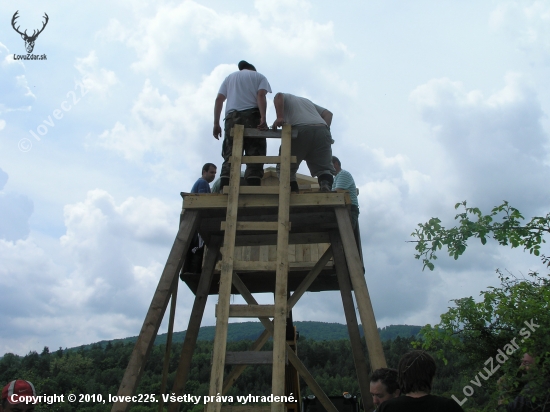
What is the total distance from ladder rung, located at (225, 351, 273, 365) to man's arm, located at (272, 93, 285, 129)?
2429 millimetres

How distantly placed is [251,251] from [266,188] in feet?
12.4

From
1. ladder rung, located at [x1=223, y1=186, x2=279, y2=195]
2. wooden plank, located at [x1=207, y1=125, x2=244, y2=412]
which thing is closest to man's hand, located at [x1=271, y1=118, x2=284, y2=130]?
wooden plank, located at [x1=207, y1=125, x2=244, y2=412]

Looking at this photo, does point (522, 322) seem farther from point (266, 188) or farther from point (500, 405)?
point (266, 188)

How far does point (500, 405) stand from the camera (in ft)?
13.1

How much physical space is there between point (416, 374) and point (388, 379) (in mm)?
617

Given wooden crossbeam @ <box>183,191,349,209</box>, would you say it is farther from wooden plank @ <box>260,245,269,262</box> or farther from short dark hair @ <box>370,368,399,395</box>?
wooden plank @ <box>260,245,269,262</box>

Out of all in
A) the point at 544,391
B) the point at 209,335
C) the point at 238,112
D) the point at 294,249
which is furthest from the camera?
the point at 209,335

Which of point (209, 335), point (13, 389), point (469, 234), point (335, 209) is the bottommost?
point (13, 389)

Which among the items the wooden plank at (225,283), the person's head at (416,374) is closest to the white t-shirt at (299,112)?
the wooden plank at (225,283)

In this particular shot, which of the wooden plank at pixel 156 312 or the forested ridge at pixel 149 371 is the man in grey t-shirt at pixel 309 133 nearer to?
the wooden plank at pixel 156 312

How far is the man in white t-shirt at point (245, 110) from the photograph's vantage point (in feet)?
19.0

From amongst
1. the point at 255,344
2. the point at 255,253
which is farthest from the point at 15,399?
the point at 255,253

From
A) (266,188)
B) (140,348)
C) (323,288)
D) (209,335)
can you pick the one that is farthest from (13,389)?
(209,335)

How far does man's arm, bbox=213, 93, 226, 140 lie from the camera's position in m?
6.07
